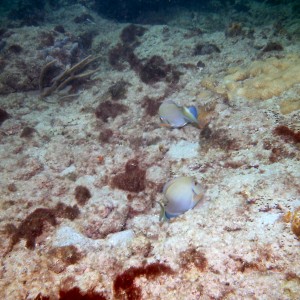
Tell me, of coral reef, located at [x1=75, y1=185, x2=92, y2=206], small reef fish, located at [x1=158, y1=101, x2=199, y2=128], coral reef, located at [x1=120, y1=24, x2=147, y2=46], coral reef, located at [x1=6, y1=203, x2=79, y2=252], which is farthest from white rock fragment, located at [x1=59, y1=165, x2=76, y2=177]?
coral reef, located at [x1=120, y1=24, x2=147, y2=46]

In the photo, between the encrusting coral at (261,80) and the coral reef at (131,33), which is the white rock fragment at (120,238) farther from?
the coral reef at (131,33)

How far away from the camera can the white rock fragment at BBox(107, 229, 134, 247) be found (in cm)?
316

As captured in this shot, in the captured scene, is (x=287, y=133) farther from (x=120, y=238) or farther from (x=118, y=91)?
(x=118, y=91)

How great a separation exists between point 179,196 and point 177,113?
4.87 ft

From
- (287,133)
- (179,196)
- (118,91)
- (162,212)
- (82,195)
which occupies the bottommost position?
(82,195)

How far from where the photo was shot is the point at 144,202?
3961mm

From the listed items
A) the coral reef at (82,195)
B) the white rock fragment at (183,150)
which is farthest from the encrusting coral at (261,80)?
the coral reef at (82,195)

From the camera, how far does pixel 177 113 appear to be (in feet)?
13.1

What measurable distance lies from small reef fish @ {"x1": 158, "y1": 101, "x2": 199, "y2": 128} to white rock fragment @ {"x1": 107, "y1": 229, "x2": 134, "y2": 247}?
68.7 inches

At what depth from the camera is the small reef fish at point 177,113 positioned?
12.8 ft

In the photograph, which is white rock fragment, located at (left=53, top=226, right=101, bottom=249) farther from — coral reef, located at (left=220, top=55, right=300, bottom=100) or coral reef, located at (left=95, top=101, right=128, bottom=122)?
coral reef, located at (left=220, top=55, right=300, bottom=100)

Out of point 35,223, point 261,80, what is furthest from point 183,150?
point 35,223

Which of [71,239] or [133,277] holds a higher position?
[133,277]

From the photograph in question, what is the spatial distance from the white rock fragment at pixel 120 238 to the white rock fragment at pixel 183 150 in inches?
60.5
